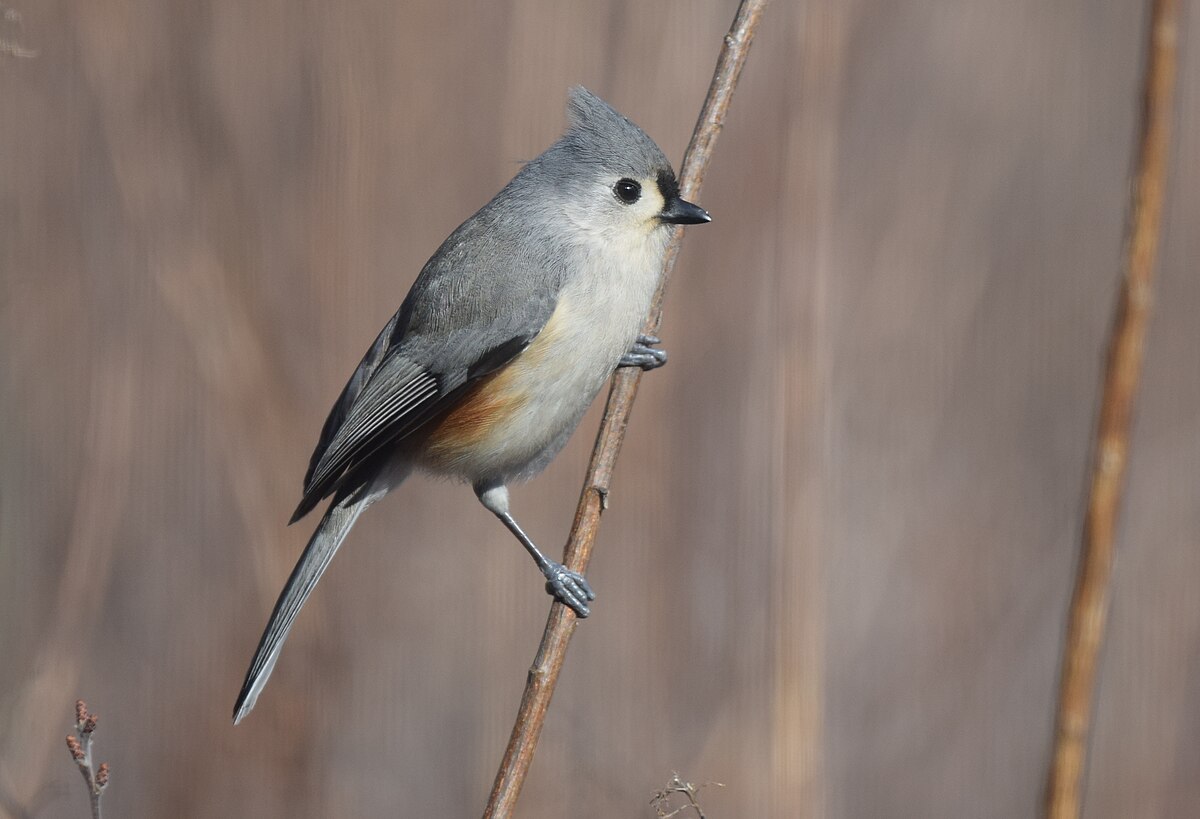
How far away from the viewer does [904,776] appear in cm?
354

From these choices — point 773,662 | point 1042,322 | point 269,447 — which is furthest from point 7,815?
point 1042,322

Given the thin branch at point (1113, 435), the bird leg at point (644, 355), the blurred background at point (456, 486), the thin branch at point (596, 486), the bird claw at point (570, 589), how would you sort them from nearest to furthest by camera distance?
the thin branch at point (1113, 435), the thin branch at point (596, 486), the bird claw at point (570, 589), the bird leg at point (644, 355), the blurred background at point (456, 486)

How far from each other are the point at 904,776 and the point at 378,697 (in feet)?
5.22

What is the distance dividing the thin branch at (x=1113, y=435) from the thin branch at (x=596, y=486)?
810 millimetres

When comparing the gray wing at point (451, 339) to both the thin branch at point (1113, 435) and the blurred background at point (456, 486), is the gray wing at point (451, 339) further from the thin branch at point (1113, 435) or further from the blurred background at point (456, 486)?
the thin branch at point (1113, 435)

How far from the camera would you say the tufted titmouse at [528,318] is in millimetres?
2168

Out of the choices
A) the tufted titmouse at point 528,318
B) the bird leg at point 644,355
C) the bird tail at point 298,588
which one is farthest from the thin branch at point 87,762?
the bird leg at point 644,355

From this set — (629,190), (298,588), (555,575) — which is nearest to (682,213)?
(629,190)

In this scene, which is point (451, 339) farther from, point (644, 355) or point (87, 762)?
point (87, 762)

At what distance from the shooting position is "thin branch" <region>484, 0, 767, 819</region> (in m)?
1.56

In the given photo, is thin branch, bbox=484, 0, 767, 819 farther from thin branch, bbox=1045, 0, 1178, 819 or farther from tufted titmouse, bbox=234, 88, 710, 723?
thin branch, bbox=1045, 0, 1178, 819

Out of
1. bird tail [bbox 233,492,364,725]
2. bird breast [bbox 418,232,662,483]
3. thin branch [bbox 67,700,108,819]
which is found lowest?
bird tail [bbox 233,492,364,725]

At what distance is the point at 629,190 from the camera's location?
2195 millimetres

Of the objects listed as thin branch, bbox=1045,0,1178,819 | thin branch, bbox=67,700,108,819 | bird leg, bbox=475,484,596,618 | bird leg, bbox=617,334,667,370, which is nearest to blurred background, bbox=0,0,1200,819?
bird leg, bbox=475,484,596,618
